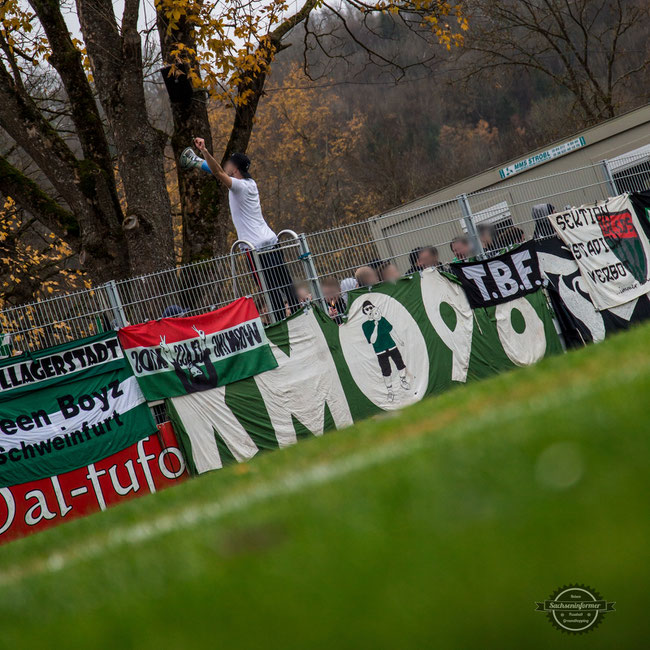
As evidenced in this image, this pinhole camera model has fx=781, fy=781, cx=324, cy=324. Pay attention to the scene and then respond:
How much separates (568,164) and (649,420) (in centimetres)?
2155

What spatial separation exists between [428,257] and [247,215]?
3.07 meters

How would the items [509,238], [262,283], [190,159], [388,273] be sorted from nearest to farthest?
[262,283]
[388,273]
[190,159]
[509,238]

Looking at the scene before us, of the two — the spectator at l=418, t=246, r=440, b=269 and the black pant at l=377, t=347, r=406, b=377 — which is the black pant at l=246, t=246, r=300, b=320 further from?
the spectator at l=418, t=246, r=440, b=269

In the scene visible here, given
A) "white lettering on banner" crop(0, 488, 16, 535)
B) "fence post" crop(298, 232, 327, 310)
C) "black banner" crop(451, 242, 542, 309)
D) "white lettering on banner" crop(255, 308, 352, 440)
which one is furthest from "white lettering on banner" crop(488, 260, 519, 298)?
"white lettering on banner" crop(0, 488, 16, 535)

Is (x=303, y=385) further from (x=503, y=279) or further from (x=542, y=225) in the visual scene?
(x=542, y=225)

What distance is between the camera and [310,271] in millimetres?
11586

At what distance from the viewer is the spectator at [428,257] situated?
41.3 ft

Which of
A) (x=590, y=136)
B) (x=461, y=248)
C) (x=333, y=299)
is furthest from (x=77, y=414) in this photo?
(x=590, y=136)

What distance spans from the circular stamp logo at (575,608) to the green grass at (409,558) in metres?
0.02

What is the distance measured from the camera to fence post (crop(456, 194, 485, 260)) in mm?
13172

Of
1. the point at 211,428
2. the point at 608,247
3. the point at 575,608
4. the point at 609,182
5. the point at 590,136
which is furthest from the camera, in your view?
the point at 590,136

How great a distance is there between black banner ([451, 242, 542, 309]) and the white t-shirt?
3.18m

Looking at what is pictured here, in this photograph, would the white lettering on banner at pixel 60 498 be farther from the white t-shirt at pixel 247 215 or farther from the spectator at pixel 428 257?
the spectator at pixel 428 257

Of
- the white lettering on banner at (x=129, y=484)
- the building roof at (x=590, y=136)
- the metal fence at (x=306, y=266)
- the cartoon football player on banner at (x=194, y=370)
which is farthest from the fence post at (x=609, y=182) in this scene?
the white lettering on banner at (x=129, y=484)
